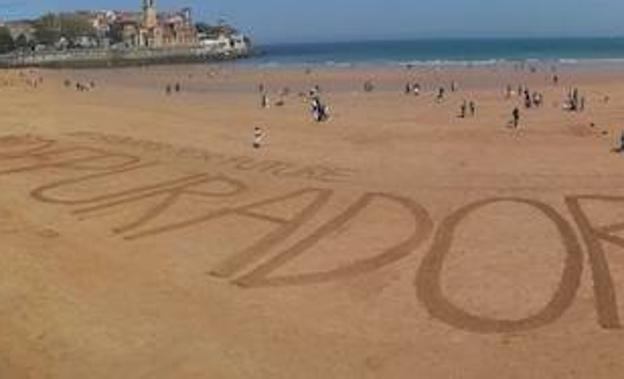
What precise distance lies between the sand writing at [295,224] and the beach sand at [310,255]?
0.26ft

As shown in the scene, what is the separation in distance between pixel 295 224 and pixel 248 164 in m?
10.5

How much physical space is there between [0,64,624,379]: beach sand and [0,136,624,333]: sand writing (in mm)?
78

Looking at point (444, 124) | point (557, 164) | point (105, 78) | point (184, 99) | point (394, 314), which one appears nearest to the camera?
point (394, 314)

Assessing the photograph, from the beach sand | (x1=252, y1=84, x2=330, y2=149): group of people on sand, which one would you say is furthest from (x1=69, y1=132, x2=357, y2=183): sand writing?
(x1=252, y1=84, x2=330, y2=149): group of people on sand

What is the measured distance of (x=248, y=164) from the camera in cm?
3728

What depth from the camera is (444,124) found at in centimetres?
5384

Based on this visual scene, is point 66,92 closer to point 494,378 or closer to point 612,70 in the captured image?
point 612,70

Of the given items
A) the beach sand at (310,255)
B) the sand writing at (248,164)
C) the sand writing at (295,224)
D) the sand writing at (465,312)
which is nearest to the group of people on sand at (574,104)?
the beach sand at (310,255)

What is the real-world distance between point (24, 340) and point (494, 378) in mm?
8339

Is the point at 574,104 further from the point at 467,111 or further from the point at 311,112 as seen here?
the point at 311,112

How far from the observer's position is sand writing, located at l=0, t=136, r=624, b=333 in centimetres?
2069

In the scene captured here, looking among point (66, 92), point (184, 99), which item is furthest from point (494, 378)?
point (66, 92)

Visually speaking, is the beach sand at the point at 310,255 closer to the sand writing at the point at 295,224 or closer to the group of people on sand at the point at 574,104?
the sand writing at the point at 295,224

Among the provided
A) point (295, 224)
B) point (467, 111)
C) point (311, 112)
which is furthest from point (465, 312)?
point (311, 112)
